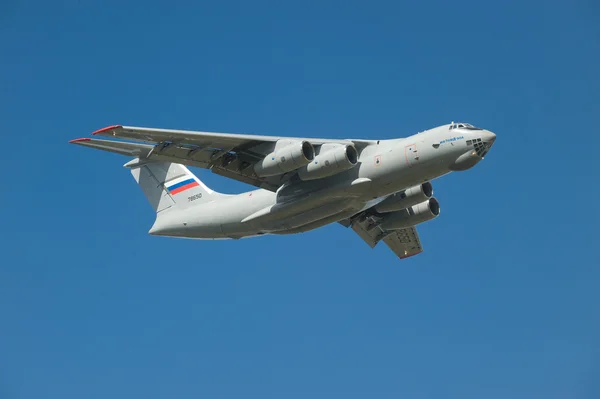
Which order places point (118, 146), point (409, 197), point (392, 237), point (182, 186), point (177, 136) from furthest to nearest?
1. point (392, 237)
2. point (182, 186)
3. point (409, 197)
4. point (118, 146)
5. point (177, 136)

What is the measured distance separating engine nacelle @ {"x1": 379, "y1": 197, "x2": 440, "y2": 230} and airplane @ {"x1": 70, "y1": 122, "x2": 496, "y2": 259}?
2 cm

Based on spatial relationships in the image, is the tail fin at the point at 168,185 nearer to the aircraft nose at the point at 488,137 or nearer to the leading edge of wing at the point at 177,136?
the leading edge of wing at the point at 177,136

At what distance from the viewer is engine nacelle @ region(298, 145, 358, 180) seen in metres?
16.1

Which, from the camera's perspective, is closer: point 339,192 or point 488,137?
point 488,137

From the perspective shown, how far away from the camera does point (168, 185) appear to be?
20.1m

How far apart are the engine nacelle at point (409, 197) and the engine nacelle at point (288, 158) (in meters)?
2.99

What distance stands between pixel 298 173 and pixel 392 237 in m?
5.22

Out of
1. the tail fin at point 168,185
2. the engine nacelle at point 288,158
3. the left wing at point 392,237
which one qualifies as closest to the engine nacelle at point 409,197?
the left wing at point 392,237

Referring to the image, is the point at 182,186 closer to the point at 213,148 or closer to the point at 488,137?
the point at 213,148

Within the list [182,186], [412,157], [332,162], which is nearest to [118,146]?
[182,186]

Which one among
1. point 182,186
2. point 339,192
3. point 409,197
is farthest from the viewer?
point 182,186

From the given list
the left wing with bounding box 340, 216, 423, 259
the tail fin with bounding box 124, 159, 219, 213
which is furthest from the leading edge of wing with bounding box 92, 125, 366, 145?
the left wing with bounding box 340, 216, 423, 259

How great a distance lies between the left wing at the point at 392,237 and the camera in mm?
20219

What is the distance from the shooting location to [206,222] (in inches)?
722
